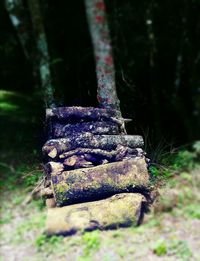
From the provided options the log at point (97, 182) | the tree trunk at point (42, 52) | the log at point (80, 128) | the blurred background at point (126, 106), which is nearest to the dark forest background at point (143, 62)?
the blurred background at point (126, 106)

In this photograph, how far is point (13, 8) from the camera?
6.15 m

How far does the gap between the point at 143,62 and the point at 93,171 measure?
274 centimetres

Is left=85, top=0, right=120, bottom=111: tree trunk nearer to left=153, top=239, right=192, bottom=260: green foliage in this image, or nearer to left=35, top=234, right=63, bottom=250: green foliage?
left=35, top=234, right=63, bottom=250: green foliage

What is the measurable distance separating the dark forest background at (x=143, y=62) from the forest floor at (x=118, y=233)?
1.14m

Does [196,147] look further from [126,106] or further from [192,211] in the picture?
[126,106]

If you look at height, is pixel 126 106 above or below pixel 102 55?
below

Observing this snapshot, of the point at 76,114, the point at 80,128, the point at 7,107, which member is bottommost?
the point at 80,128

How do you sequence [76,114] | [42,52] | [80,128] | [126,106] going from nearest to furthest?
[80,128] → [76,114] → [126,106] → [42,52]

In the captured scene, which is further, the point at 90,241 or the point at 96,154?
the point at 96,154

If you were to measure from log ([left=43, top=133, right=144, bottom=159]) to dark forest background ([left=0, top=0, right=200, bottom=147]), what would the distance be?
61cm

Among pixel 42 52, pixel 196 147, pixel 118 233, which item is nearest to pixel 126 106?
pixel 196 147

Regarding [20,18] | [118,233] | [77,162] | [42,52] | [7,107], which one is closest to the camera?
[118,233]

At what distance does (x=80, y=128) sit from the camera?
439 cm

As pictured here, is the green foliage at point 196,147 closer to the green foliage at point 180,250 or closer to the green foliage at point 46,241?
the green foliage at point 180,250
